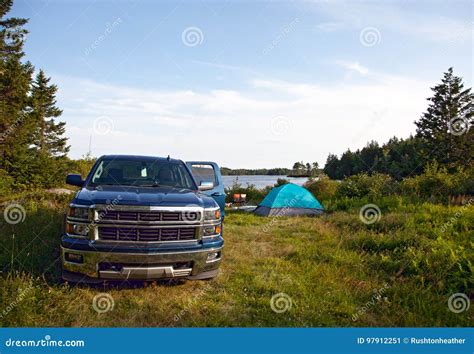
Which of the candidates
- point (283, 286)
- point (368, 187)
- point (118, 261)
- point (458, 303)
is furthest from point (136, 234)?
point (368, 187)

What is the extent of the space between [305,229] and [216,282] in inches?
186

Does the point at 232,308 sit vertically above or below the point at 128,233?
below

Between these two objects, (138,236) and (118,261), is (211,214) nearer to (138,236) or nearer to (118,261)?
(138,236)

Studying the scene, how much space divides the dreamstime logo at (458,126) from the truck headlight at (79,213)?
5321 cm

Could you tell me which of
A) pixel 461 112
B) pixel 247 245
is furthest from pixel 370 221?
pixel 461 112

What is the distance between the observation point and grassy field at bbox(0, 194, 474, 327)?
11.3 ft

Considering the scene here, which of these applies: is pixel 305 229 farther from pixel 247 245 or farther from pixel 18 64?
pixel 18 64

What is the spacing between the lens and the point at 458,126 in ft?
147

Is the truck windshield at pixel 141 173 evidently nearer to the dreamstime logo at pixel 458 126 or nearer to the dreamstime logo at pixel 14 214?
the dreamstime logo at pixel 14 214

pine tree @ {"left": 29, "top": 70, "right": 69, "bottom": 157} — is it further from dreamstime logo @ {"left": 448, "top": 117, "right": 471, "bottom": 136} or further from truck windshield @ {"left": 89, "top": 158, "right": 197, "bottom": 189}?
dreamstime logo @ {"left": 448, "top": 117, "right": 471, "bottom": 136}

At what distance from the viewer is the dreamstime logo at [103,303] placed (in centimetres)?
354

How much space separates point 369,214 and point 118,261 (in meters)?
8.07

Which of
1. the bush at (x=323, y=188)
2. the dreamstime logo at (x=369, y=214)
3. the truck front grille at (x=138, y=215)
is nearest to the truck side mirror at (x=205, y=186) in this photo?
the truck front grille at (x=138, y=215)

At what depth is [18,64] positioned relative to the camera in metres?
20.4
